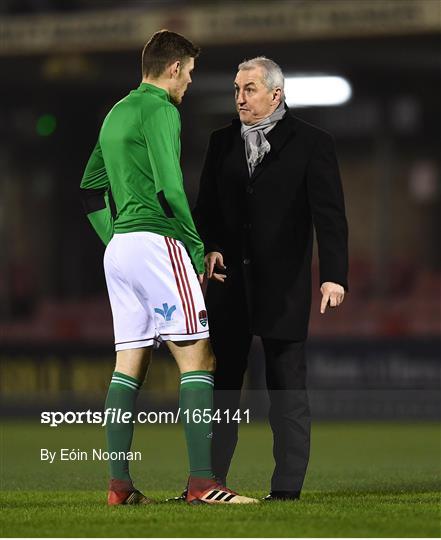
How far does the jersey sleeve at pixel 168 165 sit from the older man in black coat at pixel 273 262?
48cm

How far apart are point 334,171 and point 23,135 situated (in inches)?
474

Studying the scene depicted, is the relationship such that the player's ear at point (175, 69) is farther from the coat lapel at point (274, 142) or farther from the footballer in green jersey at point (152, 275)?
the coat lapel at point (274, 142)

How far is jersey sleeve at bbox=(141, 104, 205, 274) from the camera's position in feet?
18.2

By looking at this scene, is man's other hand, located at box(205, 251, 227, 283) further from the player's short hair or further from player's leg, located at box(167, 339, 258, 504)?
the player's short hair

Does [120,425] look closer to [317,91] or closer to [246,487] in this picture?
[246,487]

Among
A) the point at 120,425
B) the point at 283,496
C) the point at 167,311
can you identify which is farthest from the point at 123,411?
the point at 283,496

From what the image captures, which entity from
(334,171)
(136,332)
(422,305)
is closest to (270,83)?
A: (334,171)

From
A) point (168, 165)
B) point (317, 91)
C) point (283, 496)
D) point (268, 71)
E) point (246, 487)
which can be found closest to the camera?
point (168, 165)

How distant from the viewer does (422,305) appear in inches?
611

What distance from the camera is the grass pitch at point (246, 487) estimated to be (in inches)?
203

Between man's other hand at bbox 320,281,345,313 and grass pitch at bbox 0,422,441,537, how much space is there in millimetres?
826

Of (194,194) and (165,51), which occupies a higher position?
(165,51)

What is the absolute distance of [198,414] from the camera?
571 cm

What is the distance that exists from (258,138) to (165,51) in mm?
613
